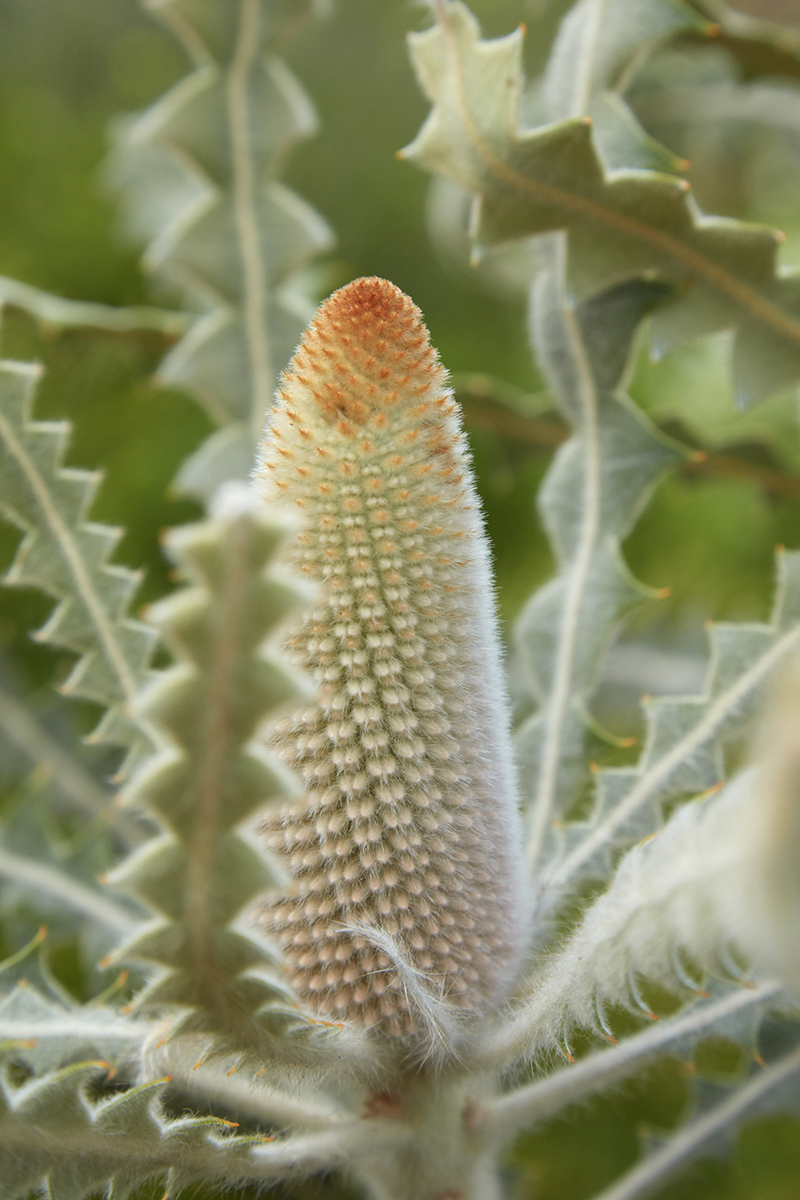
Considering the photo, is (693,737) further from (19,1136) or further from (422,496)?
(19,1136)

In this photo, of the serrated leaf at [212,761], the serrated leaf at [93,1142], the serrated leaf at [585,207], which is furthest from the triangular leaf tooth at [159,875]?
the serrated leaf at [585,207]

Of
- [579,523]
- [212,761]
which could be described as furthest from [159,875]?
[579,523]

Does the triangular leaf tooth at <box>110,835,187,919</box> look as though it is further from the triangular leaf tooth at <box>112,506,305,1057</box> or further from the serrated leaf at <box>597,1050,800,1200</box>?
the serrated leaf at <box>597,1050,800,1200</box>

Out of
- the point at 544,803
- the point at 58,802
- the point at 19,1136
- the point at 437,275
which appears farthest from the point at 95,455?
the point at 19,1136

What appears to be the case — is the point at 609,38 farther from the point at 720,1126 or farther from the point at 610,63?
the point at 720,1126

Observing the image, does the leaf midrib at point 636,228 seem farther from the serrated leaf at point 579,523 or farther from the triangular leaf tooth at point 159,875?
the triangular leaf tooth at point 159,875

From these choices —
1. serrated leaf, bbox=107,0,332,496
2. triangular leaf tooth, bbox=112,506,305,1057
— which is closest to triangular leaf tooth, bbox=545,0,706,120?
serrated leaf, bbox=107,0,332,496
